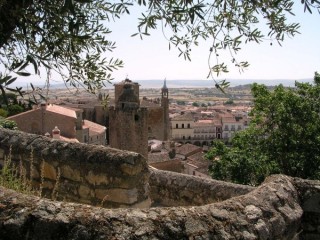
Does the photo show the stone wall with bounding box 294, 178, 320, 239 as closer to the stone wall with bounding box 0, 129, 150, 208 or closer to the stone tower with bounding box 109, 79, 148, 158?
the stone wall with bounding box 0, 129, 150, 208

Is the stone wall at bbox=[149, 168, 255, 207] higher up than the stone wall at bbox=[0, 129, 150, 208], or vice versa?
the stone wall at bbox=[0, 129, 150, 208]

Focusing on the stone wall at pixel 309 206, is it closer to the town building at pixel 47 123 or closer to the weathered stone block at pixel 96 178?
the weathered stone block at pixel 96 178

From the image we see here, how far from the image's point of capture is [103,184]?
5.02 meters

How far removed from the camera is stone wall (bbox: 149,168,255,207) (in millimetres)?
6336

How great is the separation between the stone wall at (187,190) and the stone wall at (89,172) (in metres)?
1.53

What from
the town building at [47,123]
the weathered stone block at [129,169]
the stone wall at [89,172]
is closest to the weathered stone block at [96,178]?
the stone wall at [89,172]

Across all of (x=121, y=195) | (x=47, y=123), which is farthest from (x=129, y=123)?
(x=121, y=195)

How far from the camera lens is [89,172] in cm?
513

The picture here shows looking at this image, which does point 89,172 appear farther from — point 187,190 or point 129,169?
point 187,190

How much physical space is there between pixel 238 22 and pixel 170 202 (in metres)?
3.47

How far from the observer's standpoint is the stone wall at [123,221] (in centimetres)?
267

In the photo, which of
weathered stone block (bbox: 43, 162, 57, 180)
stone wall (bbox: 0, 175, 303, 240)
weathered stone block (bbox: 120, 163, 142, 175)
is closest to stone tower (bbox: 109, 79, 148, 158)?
weathered stone block (bbox: 43, 162, 57, 180)

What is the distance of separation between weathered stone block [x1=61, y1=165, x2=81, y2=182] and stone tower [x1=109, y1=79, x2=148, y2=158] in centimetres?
2862

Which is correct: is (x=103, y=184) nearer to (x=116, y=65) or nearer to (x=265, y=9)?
(x=116, y=65)
